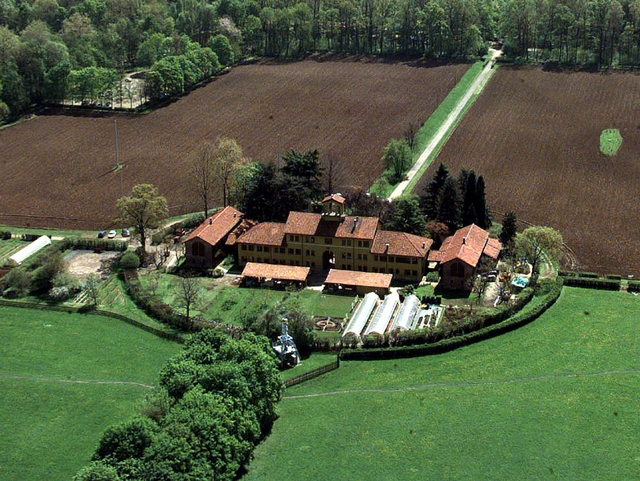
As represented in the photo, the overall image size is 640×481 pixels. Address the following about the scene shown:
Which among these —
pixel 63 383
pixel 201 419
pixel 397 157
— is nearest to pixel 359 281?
pixel 63 383

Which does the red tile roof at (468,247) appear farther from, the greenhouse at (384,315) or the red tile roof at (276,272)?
the red tile roof at (276,272)

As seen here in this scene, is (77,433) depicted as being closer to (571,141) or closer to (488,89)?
(571,141)

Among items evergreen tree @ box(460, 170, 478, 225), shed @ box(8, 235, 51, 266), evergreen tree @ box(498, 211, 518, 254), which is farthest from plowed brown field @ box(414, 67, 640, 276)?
shed @ box(8, 235, 51, 266)

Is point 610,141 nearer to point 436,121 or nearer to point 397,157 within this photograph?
point 436,121

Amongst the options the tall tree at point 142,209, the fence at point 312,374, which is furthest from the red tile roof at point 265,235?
the fence at point 312,374

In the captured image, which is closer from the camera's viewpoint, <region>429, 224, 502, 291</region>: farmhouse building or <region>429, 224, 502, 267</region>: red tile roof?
<region>429, 224, 502, 291</region>: farmhouse building

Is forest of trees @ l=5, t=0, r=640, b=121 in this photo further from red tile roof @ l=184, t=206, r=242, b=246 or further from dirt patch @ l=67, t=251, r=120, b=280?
red tile roof @ l=184, t=206, r=242, b=246
